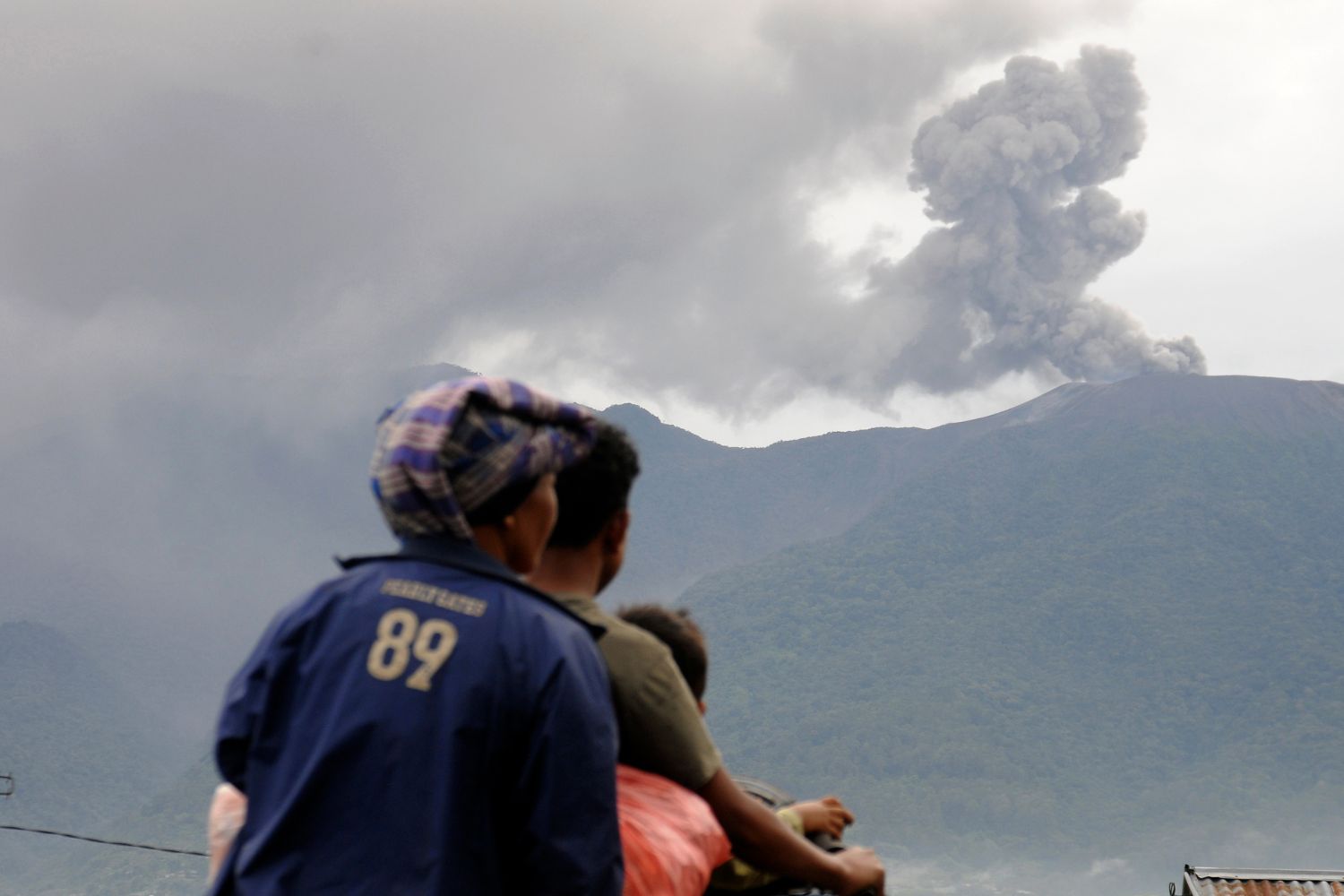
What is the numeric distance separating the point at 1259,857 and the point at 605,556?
458ft

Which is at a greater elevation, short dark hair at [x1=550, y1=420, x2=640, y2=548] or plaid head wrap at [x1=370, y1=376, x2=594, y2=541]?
short dark hair at [x1=550, y1=420, x2=640, y2=548]

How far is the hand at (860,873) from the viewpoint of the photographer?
2.58 metres

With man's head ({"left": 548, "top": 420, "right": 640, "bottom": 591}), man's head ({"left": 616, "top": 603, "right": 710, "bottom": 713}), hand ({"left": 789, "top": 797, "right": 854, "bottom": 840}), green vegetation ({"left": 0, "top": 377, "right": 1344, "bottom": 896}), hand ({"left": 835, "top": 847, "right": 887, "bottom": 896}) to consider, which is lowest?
hand ({"left": 835, "top": 847, "right": 887, "bottom": 896})

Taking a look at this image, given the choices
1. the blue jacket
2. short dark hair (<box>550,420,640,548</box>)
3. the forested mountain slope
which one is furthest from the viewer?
the forested mountain slope

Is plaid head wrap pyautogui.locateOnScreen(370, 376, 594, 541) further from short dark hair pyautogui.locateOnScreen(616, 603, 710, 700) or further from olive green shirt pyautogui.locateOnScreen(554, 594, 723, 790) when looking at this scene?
short dark hair pyautogui.locateOnScreen(616, 603, 710, 700)

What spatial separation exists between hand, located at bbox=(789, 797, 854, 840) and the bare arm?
0.45 ft

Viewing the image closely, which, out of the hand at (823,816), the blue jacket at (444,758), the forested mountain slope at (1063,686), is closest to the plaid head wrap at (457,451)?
the blue jacket at (444,758)

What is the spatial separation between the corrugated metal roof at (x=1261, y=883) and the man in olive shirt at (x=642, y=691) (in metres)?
34.1

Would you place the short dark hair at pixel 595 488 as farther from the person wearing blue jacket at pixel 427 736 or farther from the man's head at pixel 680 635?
the person wearing blue jacket at pixel 427 736

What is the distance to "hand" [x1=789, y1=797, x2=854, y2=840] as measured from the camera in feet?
8.98

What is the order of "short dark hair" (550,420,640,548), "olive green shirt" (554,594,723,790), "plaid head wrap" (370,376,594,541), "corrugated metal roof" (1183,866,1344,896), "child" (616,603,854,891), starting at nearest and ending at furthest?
"plaid head wrap" (370,376,594,541) < "olive green shirt" (554,594,723,790) < "short dark hair" (550,420,640,548) < "child" (616,603,854,891) < "corrugated metal roof" (1183,866,1344,896)

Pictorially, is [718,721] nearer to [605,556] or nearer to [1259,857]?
[1259,857]

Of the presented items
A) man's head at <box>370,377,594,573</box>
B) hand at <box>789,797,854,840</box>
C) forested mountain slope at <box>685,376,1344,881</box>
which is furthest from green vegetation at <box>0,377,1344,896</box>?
man's head at <box>370,377,594,573</box>

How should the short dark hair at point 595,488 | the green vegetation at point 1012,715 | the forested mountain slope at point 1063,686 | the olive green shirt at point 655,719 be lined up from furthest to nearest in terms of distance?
1. the forested mountain slope at point 1063,686
2. the green vegetation at point 1012,715
3. the short dark hair at point 595,488
4. the olive green shirt at point 655,719
